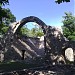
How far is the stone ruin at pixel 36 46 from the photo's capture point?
33.0m

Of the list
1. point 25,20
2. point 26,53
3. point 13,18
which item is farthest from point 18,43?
point 13,18

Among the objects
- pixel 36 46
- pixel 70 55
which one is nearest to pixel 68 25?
pixel 36 46

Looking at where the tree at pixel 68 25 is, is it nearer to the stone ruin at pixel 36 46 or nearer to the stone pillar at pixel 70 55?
the stone ruin at pixel 36 46

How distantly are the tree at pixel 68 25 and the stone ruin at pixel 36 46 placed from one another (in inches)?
422

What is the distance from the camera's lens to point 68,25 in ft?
185

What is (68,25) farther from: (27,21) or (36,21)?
(36,21)

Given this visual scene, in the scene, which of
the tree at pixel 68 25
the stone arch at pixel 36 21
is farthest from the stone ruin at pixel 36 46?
the tree at pixel 68 25

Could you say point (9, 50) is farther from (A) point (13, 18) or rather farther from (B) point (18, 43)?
(A) point (13, 18)

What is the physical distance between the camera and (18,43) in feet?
131

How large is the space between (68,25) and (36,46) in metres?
15.4

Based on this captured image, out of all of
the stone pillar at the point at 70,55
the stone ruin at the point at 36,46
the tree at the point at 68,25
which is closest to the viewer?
the stone ruin at the point at 36,46

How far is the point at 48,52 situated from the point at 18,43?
27.8ft

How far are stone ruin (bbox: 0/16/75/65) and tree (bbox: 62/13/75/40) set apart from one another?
1071 cm

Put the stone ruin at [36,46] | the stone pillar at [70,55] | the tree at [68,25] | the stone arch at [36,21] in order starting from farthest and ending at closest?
the tree at [68,25] → the stone pillar at [70,55] → the stone arch at [36,21] → the stone ruin at [36,46]
